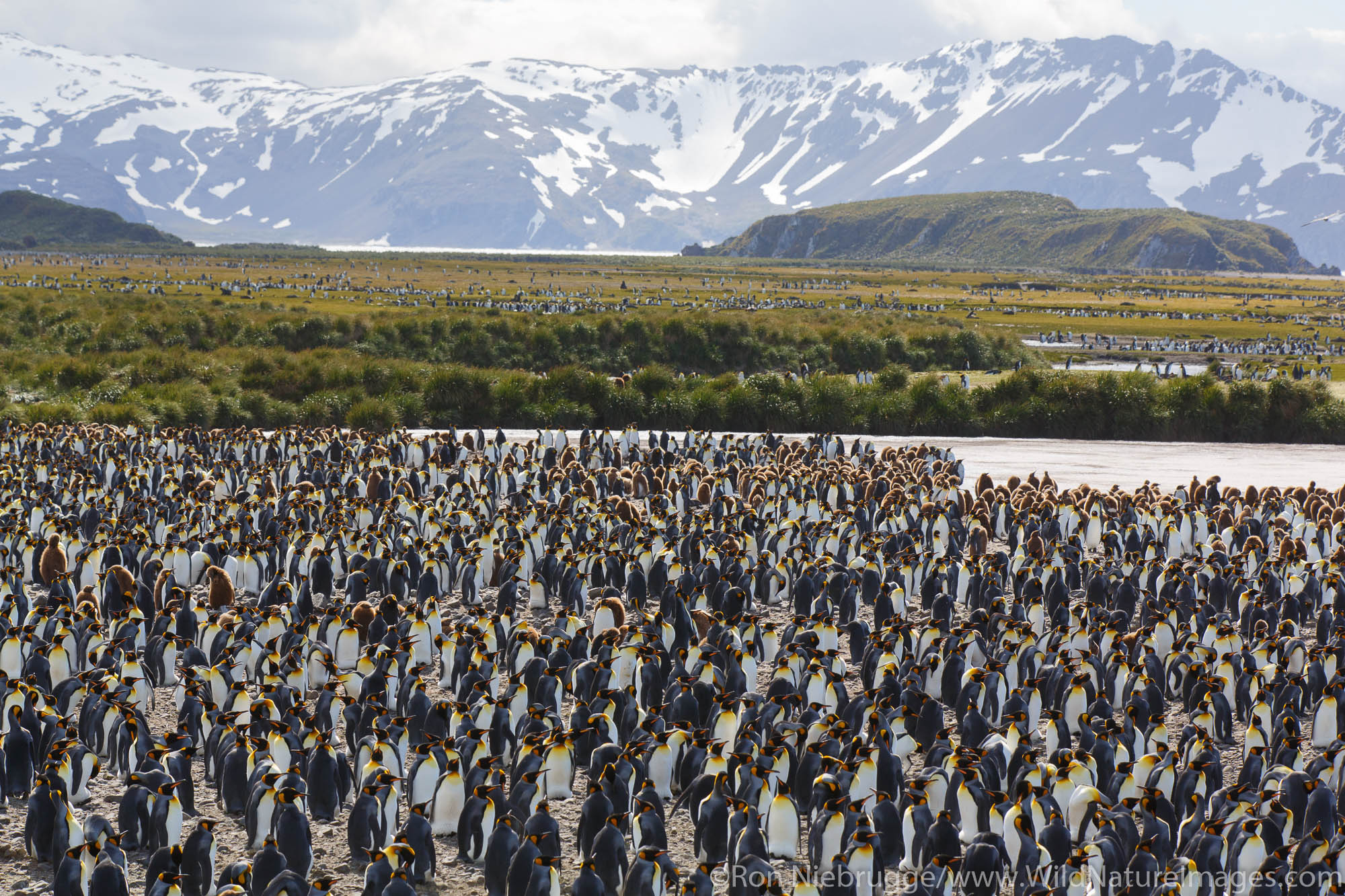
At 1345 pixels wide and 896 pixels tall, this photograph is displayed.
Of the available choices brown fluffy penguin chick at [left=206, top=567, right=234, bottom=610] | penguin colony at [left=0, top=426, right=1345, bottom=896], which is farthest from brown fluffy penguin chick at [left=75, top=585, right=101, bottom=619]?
brown fluffy penguin chick at [left=206, top=567, right=234, bottom=610]

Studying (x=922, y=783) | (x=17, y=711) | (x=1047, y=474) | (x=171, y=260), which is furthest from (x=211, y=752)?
(x=171, y=260)

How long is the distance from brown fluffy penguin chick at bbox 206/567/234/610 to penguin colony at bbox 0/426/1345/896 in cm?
4

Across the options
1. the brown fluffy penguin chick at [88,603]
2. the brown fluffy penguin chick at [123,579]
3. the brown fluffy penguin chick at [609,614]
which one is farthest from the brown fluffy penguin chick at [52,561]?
the brown fluffy penguin chick at [609,614]

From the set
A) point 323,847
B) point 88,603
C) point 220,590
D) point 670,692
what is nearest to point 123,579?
point 220,590

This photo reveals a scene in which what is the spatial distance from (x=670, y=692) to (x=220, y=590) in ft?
21.2

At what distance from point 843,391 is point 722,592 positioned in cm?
2166

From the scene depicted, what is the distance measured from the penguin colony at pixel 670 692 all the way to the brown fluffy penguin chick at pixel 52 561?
65mm

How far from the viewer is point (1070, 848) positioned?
7762mm

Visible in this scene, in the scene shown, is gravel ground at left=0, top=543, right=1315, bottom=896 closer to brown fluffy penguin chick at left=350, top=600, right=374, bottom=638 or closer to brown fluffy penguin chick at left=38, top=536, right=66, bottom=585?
brown fluffy penguin chick at left=350, top=600, right=374, bottom=638

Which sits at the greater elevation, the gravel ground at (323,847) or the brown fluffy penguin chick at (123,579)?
the brown fluffy penguin chick at (123,579)

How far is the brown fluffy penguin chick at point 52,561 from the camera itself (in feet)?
48.2

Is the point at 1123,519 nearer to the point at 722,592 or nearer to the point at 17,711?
the point at 722,592

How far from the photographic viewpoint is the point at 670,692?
405 inches

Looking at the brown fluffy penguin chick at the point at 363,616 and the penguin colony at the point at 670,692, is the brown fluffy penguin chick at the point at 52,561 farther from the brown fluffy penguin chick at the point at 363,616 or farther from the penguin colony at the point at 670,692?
the brown fluffy penguin chick at the point at 363,616
